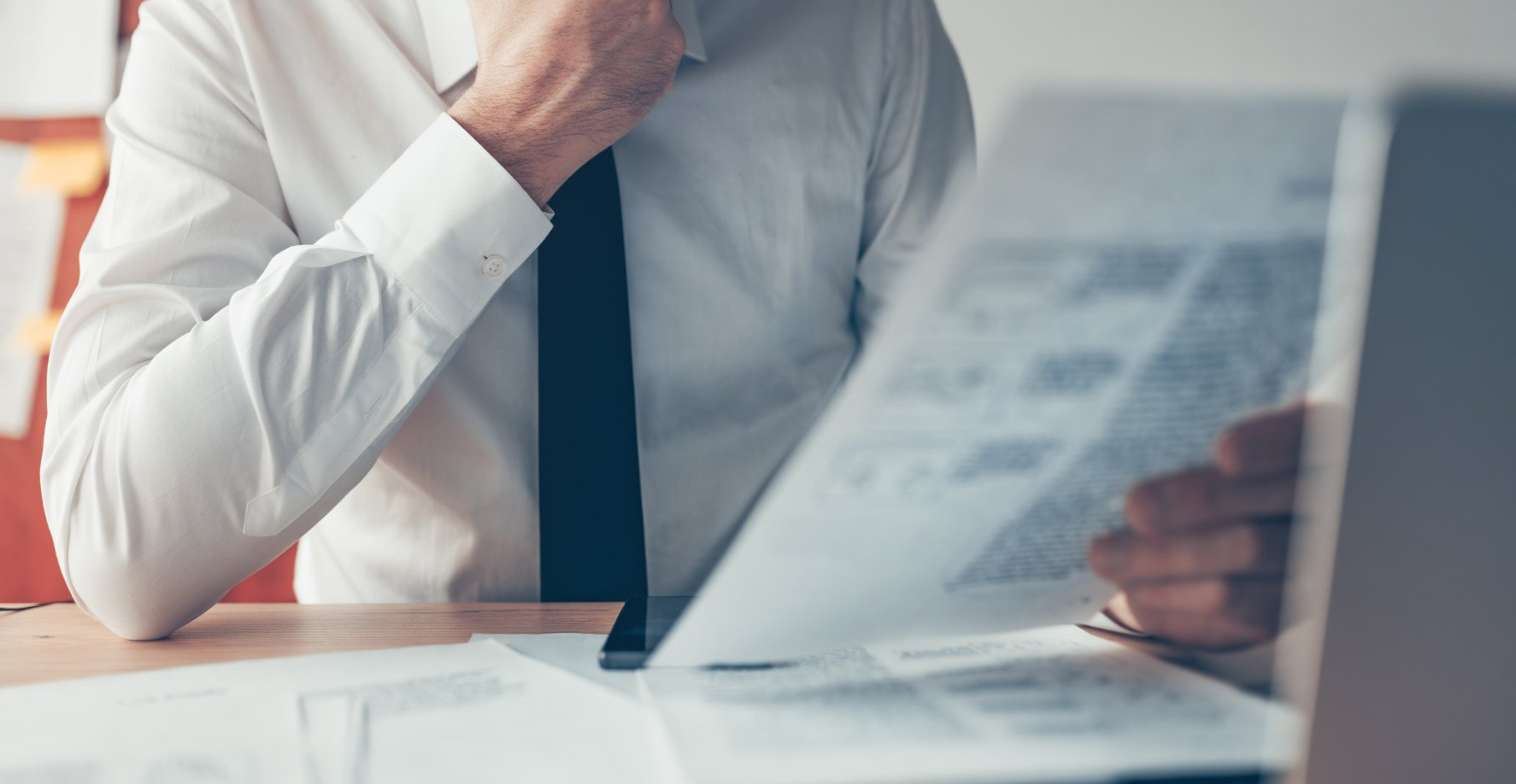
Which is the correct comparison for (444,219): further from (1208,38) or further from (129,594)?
(1208,38)

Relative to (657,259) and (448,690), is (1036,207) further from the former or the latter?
(657,259)

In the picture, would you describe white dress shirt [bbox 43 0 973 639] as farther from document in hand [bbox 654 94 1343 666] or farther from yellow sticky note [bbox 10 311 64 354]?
yellow sticky note [bbox 10 311 64 354]

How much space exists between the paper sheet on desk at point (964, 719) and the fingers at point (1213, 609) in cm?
2

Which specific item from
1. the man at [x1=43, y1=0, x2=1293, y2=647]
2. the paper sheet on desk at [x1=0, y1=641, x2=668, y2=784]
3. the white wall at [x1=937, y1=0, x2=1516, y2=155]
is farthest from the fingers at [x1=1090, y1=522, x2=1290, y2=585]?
the white wall at [x1=937, y1=0, x2=1516, y2=155]

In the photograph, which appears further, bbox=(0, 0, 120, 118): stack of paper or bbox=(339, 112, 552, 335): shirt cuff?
bbox=(0, 0, 120, 118): stack of paper

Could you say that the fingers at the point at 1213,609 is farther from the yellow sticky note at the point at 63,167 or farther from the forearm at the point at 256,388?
the yellow sticky note at the point at 63,167

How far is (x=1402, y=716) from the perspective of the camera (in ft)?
0.91

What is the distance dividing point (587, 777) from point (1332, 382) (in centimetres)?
28

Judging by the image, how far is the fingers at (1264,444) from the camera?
0.31m

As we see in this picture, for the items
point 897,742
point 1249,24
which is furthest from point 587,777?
point 1249,24

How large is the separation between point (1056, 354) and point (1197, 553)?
0.12 meters

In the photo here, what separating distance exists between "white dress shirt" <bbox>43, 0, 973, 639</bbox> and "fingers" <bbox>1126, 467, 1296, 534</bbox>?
44cm

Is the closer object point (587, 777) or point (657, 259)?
point (587, 777)

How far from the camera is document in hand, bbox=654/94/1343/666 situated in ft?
0.82
